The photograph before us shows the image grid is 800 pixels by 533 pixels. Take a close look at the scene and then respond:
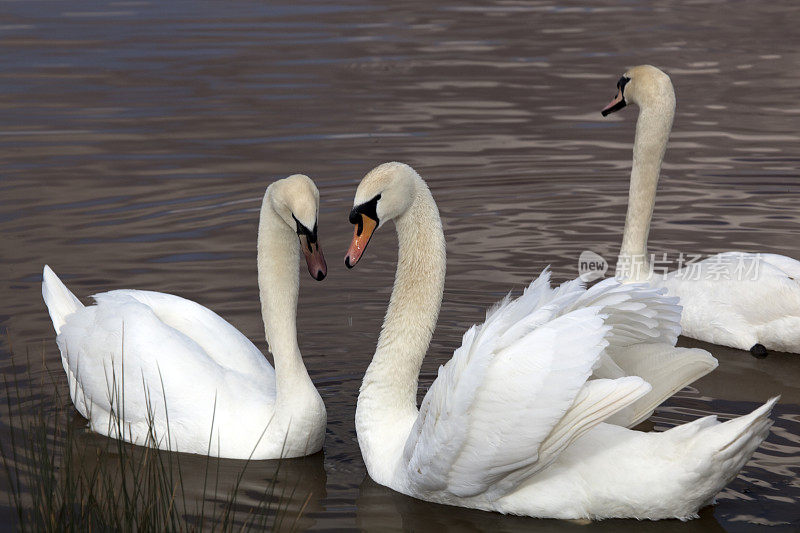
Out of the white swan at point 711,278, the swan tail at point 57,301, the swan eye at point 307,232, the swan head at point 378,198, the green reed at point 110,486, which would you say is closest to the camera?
the green reed at point 110,486

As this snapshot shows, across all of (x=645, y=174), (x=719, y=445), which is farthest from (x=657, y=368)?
(x=645, y=174)

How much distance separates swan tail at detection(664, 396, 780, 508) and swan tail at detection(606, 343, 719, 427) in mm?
587

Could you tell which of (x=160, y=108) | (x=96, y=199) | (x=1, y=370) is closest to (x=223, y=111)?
(x=160, y=108)

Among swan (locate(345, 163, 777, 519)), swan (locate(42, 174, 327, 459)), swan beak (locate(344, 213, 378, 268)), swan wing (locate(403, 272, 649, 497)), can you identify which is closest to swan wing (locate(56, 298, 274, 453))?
swan (locate(42, 174, 327, 459))

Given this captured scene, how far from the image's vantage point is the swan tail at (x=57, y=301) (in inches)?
298

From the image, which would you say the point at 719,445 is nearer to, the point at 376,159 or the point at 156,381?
the point at 156,381

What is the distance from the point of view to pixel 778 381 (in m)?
7.75

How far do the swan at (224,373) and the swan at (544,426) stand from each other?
414 millimetres

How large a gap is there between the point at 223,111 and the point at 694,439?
1059 centimetres

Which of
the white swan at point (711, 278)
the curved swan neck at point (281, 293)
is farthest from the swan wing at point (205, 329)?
the white swan at point (711, 278)

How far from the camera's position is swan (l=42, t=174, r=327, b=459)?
653cm

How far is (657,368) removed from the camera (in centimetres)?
620

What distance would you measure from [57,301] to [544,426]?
345 centimetres

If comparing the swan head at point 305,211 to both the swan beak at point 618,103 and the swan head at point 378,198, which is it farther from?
the swan beak at point 618,103
